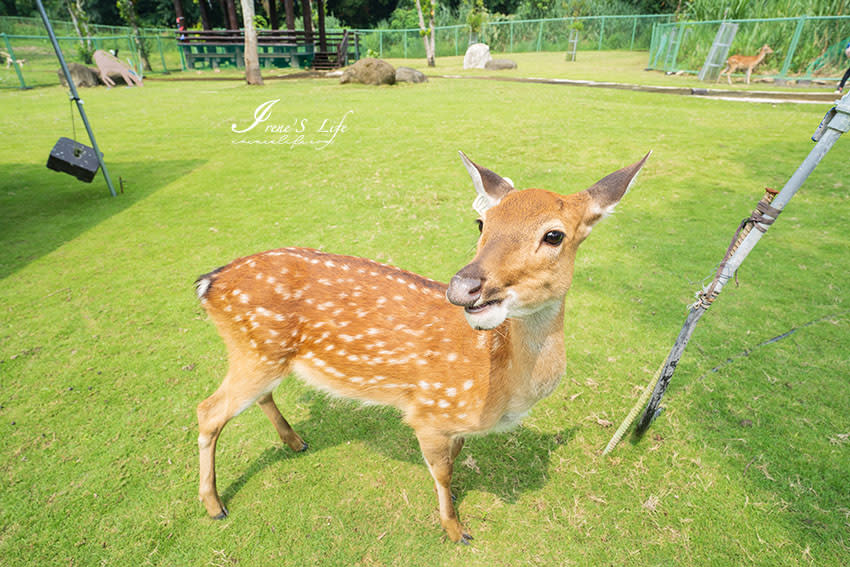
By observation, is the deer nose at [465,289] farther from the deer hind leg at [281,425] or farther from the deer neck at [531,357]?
the deer hind leg at [281,425]

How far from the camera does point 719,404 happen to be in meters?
3.35

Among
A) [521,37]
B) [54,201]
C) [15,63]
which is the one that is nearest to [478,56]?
[521,37]

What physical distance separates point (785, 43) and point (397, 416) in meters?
22.2

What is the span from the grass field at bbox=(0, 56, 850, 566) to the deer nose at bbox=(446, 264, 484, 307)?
1.79 m

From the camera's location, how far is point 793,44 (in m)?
16.1

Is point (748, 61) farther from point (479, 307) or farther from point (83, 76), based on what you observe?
point (83, 76)

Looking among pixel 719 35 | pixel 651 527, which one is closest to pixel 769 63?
pixel 719 35

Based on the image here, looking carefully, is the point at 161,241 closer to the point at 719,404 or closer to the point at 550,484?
the point at 550,484

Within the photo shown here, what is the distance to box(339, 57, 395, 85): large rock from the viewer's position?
19500 mm

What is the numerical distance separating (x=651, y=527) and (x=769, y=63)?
72.5ft

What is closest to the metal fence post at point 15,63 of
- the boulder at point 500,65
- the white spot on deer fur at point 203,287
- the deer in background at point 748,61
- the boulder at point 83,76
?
the boulder at point 83,76

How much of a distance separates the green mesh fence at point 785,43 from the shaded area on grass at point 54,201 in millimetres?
21107

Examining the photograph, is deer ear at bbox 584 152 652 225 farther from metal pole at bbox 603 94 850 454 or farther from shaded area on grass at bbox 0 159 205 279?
shaded area on grass at bbox 0 159 205 279

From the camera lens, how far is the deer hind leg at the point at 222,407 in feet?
8.70
